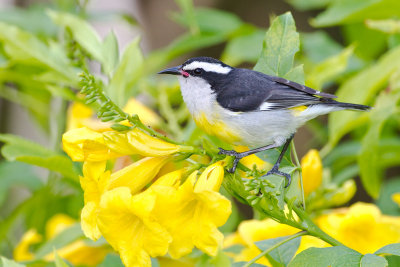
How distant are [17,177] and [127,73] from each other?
0.65 m

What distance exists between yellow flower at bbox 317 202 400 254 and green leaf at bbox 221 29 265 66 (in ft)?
2.60

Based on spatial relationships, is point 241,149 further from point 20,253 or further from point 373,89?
point 20,253

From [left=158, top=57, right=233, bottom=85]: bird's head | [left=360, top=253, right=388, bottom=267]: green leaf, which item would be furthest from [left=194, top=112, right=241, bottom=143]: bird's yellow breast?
[left=360, top=253, right=388, bottom=267]: green leaf

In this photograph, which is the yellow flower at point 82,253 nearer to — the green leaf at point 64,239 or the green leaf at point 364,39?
the green leaf at point 64,239

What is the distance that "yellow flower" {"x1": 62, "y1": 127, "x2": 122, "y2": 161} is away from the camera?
1002 mm

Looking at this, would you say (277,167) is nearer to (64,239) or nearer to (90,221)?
(90,221)

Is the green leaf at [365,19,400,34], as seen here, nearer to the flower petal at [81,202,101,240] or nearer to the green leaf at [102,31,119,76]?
the green leaf at [102,31,119,76]

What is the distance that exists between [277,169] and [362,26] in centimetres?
126

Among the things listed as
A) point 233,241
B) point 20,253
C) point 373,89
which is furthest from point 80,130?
point 373,89

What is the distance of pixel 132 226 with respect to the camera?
39.5 inches

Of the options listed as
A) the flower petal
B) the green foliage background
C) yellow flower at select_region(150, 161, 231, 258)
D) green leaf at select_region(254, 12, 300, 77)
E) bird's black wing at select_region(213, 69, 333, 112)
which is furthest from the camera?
the green foliage background

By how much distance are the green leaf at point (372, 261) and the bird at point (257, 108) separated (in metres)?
0.28

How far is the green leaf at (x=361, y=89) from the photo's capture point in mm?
1596

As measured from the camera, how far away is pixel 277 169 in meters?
1.11
